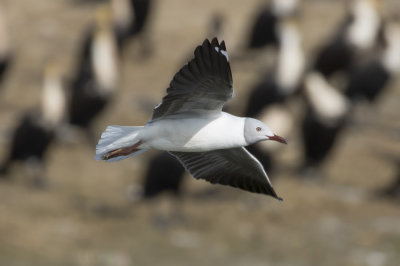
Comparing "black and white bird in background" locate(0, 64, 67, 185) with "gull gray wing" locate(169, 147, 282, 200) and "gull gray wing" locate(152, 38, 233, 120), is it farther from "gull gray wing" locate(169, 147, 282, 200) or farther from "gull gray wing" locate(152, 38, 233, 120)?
"gull gray wing" locate(152, 38, 233, 120)

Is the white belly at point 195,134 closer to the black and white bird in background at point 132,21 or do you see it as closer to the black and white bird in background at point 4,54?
the black and white bird in background at point 4,54

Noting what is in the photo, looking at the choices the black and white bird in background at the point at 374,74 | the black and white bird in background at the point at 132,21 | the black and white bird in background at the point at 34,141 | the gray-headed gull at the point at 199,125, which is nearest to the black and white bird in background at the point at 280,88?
the black and white bird in background at the point at 374,74

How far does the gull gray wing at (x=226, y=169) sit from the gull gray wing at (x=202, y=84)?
2.08ft

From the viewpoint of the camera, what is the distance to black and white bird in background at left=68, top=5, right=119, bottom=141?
14.4m

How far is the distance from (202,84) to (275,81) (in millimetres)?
8783

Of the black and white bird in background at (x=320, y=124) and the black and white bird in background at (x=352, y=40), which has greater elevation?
the black and white bird in background at (x=352, y=40)

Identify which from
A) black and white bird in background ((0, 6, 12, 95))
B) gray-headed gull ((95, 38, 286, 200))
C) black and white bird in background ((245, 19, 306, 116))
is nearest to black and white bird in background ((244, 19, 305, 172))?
black and white bird in background ((245, 19, 306, 116))

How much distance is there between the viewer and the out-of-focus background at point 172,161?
11.7 metres

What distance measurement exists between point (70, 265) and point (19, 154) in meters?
2.56

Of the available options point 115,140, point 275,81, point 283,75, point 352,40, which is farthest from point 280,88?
point 115,140

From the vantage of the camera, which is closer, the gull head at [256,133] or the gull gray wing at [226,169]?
the gull head at [256,133]

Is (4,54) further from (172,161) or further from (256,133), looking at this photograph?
(256,133)

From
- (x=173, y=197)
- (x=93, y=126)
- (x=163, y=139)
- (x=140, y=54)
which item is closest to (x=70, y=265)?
(x=173, y=197)

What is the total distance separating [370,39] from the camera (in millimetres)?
16391
